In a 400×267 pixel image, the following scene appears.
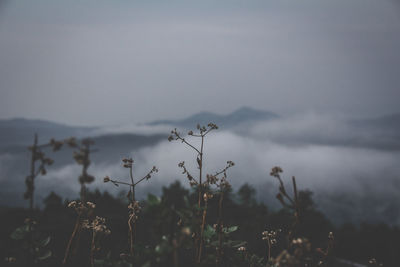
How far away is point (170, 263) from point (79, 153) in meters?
0.58

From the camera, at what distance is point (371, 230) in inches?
1439

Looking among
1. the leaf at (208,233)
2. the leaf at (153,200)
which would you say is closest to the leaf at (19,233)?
the leaf at (153,200)

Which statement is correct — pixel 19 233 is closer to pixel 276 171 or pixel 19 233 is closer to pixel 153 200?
pixel 153 200

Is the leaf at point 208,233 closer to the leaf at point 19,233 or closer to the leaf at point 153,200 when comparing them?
the leaf at point 153,200

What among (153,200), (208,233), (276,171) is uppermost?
(276,171)

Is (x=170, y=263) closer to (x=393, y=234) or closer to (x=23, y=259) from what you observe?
(x=23, y=259)

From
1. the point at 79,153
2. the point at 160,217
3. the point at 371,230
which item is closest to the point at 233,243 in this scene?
the point at 160,217

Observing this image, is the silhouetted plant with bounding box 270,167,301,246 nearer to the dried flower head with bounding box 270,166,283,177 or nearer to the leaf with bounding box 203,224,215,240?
the dried flower head with bounding box 270,166,283,177

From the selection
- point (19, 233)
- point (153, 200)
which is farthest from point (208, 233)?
point (19, 233)

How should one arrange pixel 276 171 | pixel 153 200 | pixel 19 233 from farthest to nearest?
pixel 19 233, pixel 276 171, pixel 153 200

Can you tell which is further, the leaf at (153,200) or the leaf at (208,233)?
the leaf at (208,233)

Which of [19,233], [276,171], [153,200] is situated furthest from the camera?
[19,233]

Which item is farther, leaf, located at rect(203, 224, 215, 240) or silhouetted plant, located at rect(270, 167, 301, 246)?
leaf, located at rect(203, 224, 215, 240)

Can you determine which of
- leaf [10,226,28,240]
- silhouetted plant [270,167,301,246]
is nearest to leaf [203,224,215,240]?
silhouetted plant [270,167,301,246]
